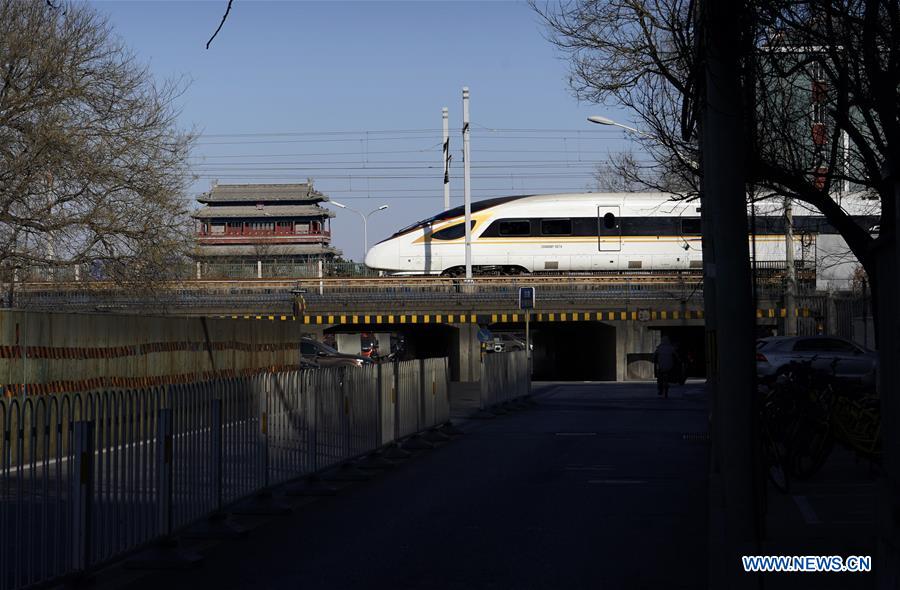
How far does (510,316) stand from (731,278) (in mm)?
43497

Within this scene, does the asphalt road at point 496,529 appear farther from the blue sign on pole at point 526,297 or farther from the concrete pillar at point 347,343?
the concrete pillar at point 347,343

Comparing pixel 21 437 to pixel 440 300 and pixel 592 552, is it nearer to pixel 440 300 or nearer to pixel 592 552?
pixel 592 552

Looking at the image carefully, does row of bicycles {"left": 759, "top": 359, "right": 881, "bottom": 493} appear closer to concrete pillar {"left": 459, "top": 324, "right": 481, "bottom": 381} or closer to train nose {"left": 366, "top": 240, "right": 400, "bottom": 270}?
concrete pillar {"left": 459, "top": 324, "right": 481, "bottom": 381}

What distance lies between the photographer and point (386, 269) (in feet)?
189

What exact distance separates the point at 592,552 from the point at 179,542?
10.3ft

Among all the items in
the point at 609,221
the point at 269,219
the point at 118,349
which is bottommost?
the point at 118,349

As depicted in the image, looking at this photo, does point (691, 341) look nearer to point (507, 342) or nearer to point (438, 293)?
point (438, 293)

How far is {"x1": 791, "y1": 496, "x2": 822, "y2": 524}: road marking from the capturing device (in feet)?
36.6

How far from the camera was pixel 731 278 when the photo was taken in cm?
752

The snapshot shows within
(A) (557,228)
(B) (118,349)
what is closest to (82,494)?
(B) (118,349)

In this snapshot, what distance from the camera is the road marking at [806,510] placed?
11162mm

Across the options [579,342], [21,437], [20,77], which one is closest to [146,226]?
[20,77]

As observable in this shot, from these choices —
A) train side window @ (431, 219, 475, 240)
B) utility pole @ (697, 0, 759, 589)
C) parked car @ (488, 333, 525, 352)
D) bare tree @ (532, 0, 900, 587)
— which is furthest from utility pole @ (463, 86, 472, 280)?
utility pole @ (697, 0, 759, 589)

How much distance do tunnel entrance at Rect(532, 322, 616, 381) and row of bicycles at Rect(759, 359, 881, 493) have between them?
38279mm
